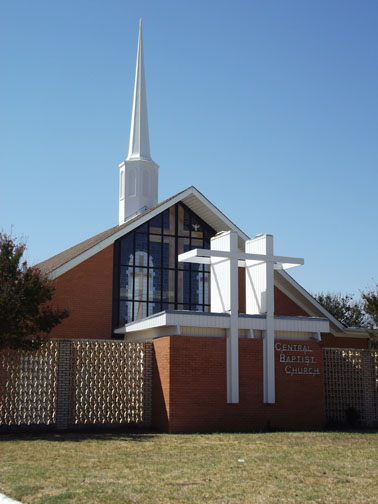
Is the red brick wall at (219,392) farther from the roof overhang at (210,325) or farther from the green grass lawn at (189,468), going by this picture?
the green grass lawn at (189,468)

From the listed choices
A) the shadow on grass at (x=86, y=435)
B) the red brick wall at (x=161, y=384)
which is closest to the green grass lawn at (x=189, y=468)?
the shadow on grass at (x=86, y=435)

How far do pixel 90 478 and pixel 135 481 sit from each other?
76 cm

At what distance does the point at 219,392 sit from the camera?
62.2 feet

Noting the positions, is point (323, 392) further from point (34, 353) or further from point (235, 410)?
point (34, 353)

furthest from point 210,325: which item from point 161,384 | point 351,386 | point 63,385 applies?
point 351,386

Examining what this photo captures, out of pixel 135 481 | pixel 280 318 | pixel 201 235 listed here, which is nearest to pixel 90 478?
pixel 135 481

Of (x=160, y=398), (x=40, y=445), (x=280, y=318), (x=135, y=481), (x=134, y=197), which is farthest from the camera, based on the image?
(x=134, y=197)

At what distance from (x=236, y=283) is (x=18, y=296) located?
6.51m

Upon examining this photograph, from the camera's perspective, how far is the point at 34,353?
18.3 m

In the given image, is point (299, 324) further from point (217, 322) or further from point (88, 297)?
point (88, 297)

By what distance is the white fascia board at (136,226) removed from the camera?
22.6 metres

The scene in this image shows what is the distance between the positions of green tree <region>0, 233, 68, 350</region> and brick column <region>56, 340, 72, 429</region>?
0.83 metres

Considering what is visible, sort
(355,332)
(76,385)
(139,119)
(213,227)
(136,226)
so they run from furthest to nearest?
(139,119), (355,332), (213,227), (136,226), (76,385)

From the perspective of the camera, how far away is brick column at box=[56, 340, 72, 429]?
18406mm
